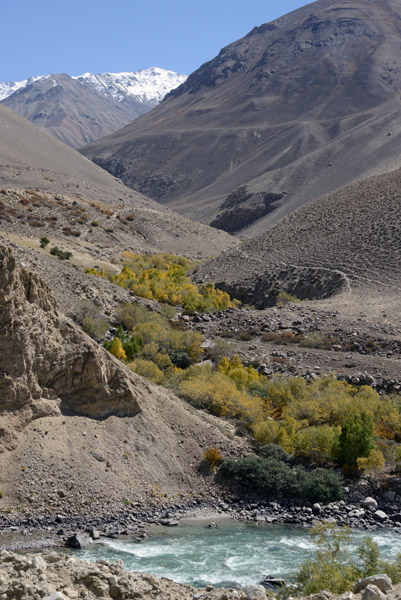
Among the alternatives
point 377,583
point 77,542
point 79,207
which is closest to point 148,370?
point 77,542

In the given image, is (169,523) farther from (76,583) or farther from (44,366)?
(76,583)

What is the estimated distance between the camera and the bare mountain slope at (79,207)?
69.3 meters

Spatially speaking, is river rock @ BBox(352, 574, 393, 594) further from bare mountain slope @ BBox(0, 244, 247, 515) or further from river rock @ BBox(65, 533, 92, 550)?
bare mountain slope @ BBox(0, 244, 247, 515)

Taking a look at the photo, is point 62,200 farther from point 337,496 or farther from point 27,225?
point 337,496

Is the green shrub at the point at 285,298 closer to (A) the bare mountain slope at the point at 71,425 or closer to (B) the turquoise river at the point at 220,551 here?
(A) the bare mountain slope at the point at 71,425

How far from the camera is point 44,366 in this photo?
2258 cm

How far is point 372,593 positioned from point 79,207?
7002 cm

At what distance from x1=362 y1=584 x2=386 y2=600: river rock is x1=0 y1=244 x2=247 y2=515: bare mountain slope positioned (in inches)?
443

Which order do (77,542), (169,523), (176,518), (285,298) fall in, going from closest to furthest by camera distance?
(77,542), (169,523), (176,518), (285,298)

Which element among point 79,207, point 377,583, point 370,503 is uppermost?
point 79,207

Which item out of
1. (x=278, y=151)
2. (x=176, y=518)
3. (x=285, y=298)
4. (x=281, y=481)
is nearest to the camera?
(x=176, y=518)

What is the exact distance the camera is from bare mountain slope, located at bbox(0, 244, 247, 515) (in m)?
21.1

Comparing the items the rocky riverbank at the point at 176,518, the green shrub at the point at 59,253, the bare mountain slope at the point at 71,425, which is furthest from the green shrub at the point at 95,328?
the rocky riverbank at the point at 176,518

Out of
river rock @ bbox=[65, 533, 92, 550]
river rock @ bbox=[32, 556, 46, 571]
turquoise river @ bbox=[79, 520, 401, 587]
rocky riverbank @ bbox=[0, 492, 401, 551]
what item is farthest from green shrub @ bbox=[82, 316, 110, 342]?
river rock @ bbox=[32, 556, 46, 571]
